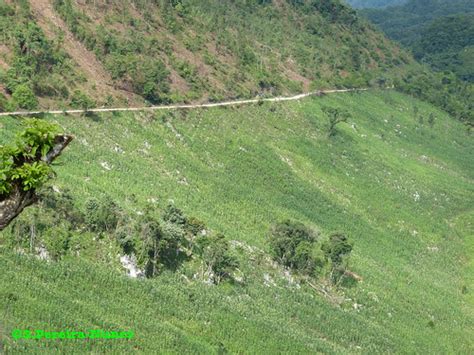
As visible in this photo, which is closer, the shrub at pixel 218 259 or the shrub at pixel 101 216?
the shrub at pixel 101 216

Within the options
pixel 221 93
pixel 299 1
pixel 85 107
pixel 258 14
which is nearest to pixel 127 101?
pixel 85 107

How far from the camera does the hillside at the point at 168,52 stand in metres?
78.7

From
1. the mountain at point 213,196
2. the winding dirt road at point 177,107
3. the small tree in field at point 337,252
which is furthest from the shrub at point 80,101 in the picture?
the small tree in field at point 337,252

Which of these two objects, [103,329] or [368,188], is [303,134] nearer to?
[368,188]

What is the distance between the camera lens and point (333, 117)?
118 m

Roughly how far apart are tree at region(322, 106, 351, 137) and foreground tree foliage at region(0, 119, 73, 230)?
93.6 metres

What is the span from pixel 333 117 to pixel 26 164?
102 metres


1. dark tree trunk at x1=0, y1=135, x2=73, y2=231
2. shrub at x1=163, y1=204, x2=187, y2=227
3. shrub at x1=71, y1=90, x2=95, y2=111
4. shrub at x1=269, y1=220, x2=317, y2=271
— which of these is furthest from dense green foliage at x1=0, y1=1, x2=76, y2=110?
dark tree trunk at x1=0, y1=135, x2=73, y2=231

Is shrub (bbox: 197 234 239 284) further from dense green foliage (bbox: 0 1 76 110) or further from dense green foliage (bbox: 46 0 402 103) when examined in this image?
dense green foliage (bbox: 46 0 402 103)

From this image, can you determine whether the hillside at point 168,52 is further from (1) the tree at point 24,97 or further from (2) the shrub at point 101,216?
(2) the shrub at point 101,216

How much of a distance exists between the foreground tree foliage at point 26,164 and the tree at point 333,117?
9356cm

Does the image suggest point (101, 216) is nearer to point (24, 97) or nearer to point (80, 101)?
point (24, 97)

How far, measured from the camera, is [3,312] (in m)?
33.9

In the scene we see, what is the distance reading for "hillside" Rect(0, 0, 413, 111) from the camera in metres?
78.7
